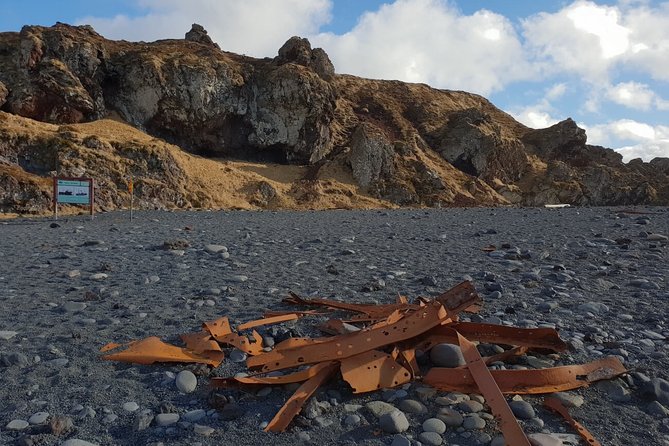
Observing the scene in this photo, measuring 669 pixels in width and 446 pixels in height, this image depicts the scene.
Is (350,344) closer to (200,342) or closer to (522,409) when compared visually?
(522,409)

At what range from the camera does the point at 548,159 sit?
182 feet

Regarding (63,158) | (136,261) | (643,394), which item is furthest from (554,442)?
(63,158)

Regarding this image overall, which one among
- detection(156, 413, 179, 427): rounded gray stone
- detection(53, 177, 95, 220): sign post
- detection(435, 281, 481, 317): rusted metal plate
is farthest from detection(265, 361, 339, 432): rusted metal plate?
detection(53, 177, 95, 220): sign post

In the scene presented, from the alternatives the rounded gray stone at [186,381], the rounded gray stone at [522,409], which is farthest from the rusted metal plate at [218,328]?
the rounded gray stone at [522,409]

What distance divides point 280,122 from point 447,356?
3764 cm

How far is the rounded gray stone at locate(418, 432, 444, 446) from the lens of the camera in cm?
247

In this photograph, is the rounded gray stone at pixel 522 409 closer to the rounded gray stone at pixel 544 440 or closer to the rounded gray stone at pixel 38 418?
the rounded gray stone at pixel 544 440

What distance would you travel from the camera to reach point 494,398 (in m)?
2.63

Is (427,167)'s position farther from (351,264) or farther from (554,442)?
(554,442)

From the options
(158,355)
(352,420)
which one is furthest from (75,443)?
(352,420)

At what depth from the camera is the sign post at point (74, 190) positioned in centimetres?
1648

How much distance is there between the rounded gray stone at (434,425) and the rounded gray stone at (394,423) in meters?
0.10

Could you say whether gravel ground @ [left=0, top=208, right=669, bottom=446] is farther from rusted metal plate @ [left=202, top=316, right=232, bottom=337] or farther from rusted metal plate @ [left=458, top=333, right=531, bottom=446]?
rusted metal plate @ [left=202, top=316, right=232, bottom=337]

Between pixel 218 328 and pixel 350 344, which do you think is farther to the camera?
pixel 218 328
